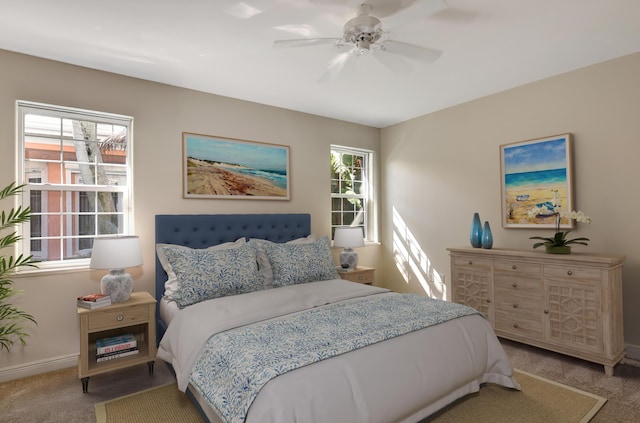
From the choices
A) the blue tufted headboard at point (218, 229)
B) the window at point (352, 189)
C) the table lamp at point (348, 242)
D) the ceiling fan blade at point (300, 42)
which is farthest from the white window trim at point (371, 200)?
the ceiling fan blade at point (300, 42)

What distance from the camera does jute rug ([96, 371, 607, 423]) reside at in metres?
2.23

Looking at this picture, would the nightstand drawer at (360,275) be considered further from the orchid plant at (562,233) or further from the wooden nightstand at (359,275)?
the orchid plant at (562,233)

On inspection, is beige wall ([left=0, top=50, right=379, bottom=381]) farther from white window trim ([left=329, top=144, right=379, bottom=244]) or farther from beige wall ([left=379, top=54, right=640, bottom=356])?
beige wall ([left=379, top=54, right=640, bottom=356])

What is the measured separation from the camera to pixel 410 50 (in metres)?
2.46

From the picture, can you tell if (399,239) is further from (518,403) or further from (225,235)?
(518,403)

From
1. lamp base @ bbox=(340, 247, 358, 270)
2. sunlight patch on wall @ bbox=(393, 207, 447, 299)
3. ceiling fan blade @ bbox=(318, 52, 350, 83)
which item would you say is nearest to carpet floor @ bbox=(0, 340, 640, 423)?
sunlight patch on wall @ bbox=(393, 207, 447, 299)

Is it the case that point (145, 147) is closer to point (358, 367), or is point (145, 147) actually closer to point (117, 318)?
point (117, 318)

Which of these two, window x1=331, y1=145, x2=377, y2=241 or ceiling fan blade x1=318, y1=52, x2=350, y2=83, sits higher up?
ceiling fan blade x1=318, y1=52, x2=350, y2=83

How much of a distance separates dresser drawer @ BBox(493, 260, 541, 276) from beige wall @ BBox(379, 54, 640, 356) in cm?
51

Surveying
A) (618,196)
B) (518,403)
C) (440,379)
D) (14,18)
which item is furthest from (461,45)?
(14,18)

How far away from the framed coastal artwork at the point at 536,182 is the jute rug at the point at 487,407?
1.60 meters

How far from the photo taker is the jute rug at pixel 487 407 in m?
2.23

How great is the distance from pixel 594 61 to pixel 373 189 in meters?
2.86

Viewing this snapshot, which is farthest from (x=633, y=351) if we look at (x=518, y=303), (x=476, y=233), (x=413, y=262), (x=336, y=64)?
(x=336, y=64)
